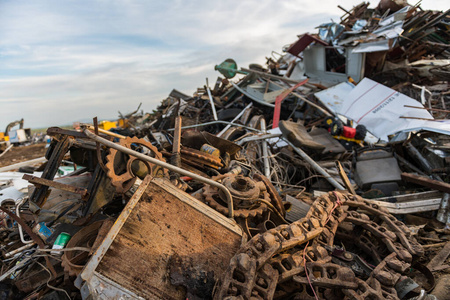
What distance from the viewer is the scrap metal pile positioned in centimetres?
197

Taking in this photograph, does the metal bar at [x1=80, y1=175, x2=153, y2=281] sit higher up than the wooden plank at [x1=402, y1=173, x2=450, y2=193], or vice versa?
the metal bar at [x1=80, y1=175, x2=153, y2=281]

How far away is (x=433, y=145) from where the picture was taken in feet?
15.3

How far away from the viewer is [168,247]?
214 cm

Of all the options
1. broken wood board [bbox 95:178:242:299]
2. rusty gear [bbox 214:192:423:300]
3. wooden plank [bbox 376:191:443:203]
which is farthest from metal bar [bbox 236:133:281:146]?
broken wood board [bbox 95:178:242:299]

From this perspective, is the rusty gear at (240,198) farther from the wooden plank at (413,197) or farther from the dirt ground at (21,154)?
the dirt ground at (21,154)

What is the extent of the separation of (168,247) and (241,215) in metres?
0.85

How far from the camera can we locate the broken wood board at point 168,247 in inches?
77.4

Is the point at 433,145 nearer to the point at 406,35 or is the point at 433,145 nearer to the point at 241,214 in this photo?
the point at 241,214

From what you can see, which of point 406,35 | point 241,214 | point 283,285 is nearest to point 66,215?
point 241,214

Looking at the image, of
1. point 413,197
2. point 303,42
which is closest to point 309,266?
point 413,197

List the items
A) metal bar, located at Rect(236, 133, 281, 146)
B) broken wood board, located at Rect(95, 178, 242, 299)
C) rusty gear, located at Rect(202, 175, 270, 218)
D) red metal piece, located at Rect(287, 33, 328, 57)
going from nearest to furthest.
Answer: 1. broken wood board, located at Rect(95, 178, 242, 299)
2. rusty gear, located at Rect(202, 175, 270, 218)
3. metal bar, located at Rect(236, 133, 281, 146)
4. red metal piece, located at Rect(287, 33, 328, 57)

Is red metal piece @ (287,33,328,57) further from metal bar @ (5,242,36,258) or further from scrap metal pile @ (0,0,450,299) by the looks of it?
metal bar @ (5,242,36,258)

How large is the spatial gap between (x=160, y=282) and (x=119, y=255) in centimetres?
40

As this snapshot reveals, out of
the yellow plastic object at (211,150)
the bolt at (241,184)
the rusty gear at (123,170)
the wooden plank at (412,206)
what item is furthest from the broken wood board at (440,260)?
the rusty gear at (123,170)
